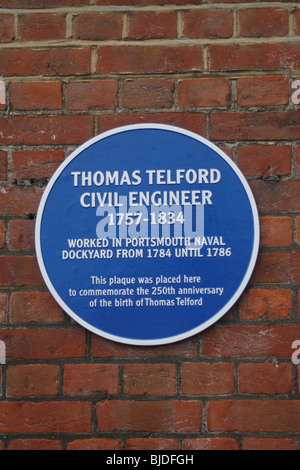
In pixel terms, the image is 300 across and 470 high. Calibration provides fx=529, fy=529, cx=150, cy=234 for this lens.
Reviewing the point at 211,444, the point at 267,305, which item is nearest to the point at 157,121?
the point at 267,305

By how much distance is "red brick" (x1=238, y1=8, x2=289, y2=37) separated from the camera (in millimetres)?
1586

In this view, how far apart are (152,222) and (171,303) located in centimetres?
24

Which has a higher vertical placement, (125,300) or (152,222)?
(152,222)

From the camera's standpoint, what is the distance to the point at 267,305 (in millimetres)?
1529

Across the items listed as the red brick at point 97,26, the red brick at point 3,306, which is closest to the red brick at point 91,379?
the red brick at point 3,306

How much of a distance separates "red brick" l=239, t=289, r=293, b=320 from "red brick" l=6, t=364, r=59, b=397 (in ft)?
1.90

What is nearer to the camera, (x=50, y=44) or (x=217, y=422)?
(x=217, y=422)

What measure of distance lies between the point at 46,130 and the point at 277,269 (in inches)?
31.6

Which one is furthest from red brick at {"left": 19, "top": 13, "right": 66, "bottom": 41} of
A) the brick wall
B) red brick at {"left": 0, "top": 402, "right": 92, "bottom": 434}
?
red brick at {"left": 0, "top": 402, "right": 92, "bottom": 434}

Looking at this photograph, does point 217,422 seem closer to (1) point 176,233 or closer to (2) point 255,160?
(1) point 176,233

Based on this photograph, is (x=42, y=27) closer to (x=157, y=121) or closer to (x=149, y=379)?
(x=157, y=121)

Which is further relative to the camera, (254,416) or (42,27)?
(42,27)

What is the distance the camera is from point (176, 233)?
1.53 meters

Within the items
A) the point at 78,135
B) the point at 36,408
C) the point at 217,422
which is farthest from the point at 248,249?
the point at 36,408
